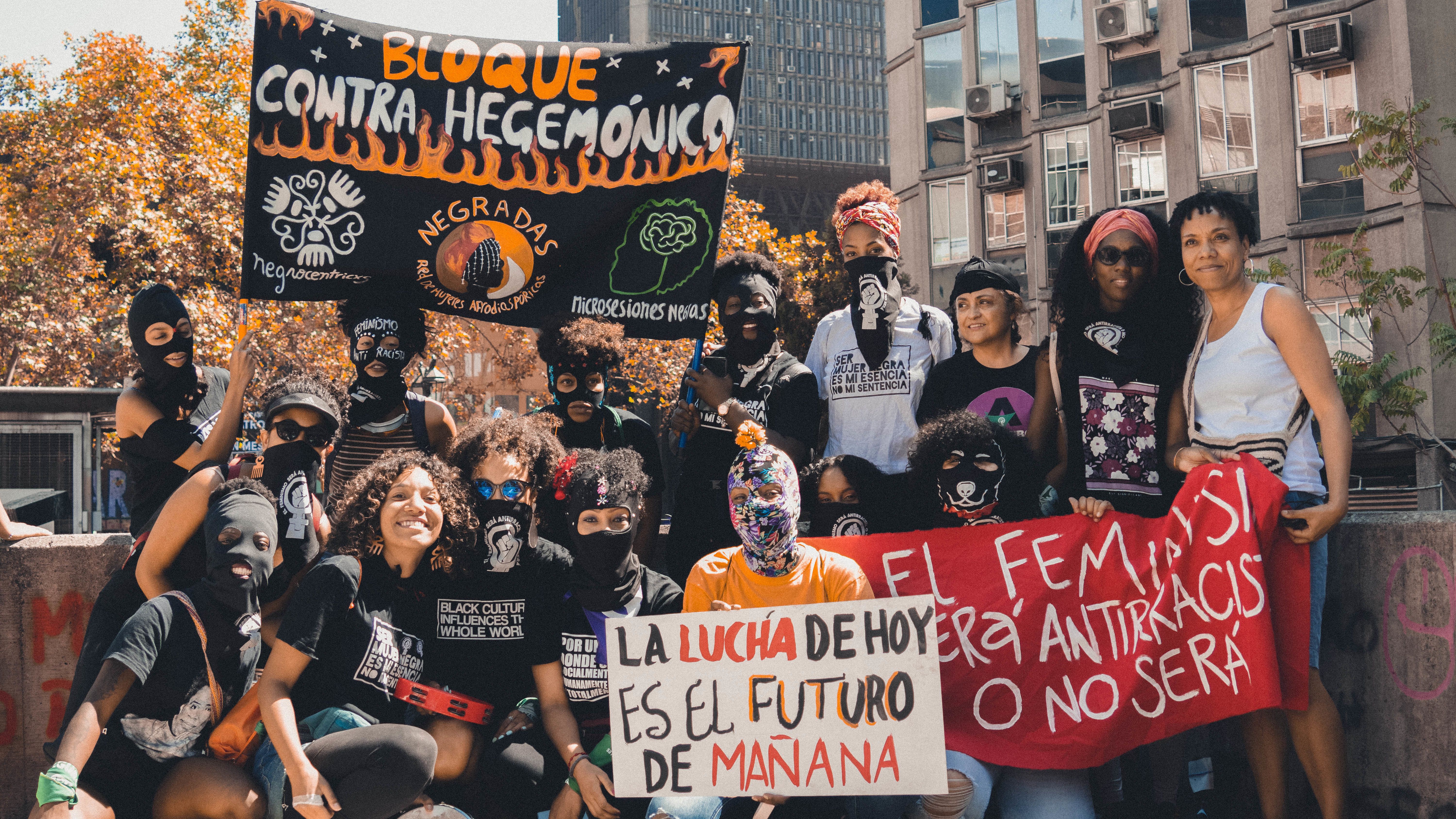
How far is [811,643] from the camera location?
4.07 metres

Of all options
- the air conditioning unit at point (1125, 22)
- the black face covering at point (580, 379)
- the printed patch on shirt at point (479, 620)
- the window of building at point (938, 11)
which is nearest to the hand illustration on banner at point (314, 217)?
the black face covering at point (580, 379)

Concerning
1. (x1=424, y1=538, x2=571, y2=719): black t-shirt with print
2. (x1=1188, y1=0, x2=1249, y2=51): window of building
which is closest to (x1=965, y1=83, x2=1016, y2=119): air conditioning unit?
(x1=1188, y1=0, x2=1249, y2=51): window of building

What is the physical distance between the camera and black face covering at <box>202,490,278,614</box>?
14.3 feet

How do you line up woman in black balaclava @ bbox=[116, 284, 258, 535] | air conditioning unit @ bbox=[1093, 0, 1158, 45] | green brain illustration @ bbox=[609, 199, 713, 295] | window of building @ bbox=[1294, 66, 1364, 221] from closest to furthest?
woman in black balaclava @ bbox=[116, 284, 258, 535] < green brain illustration @ bbox=[609, 199, 713, 295] < window of building @ bbox=[1294, 66, 1364, 221] < air conditioning unit @ bbox=[1093, 0, 1158, 45]

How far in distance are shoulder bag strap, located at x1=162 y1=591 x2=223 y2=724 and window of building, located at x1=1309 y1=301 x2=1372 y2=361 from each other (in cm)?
1953

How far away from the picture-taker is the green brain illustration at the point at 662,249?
5887mm

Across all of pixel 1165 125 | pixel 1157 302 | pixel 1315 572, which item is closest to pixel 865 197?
pixel 1157 302

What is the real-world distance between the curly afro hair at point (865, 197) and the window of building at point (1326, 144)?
18.0 meters

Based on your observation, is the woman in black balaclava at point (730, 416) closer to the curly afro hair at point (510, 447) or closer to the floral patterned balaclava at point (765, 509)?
the curly afro hair at point (510, 447)

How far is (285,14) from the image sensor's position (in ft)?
18.9

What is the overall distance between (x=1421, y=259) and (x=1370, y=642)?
1785cm

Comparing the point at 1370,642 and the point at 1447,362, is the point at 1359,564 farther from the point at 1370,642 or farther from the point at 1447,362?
the point at 1447,362

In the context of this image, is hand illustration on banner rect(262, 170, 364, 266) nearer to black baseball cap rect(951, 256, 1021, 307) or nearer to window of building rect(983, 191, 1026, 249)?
black baseball cap rect(951, 256, 1021, 307)

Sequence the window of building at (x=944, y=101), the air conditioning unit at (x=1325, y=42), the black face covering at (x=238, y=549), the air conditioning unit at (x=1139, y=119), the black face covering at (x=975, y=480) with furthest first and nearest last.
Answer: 1. the window of building at (x=944, y=101)
2. the air conditioning unit at (x=1139, y=119)
3. the air conditioning unit at (x=1325, y=42)
4. the black face covering at (x=975, y=480)
5. the black face covering at (x=238, y=549)
